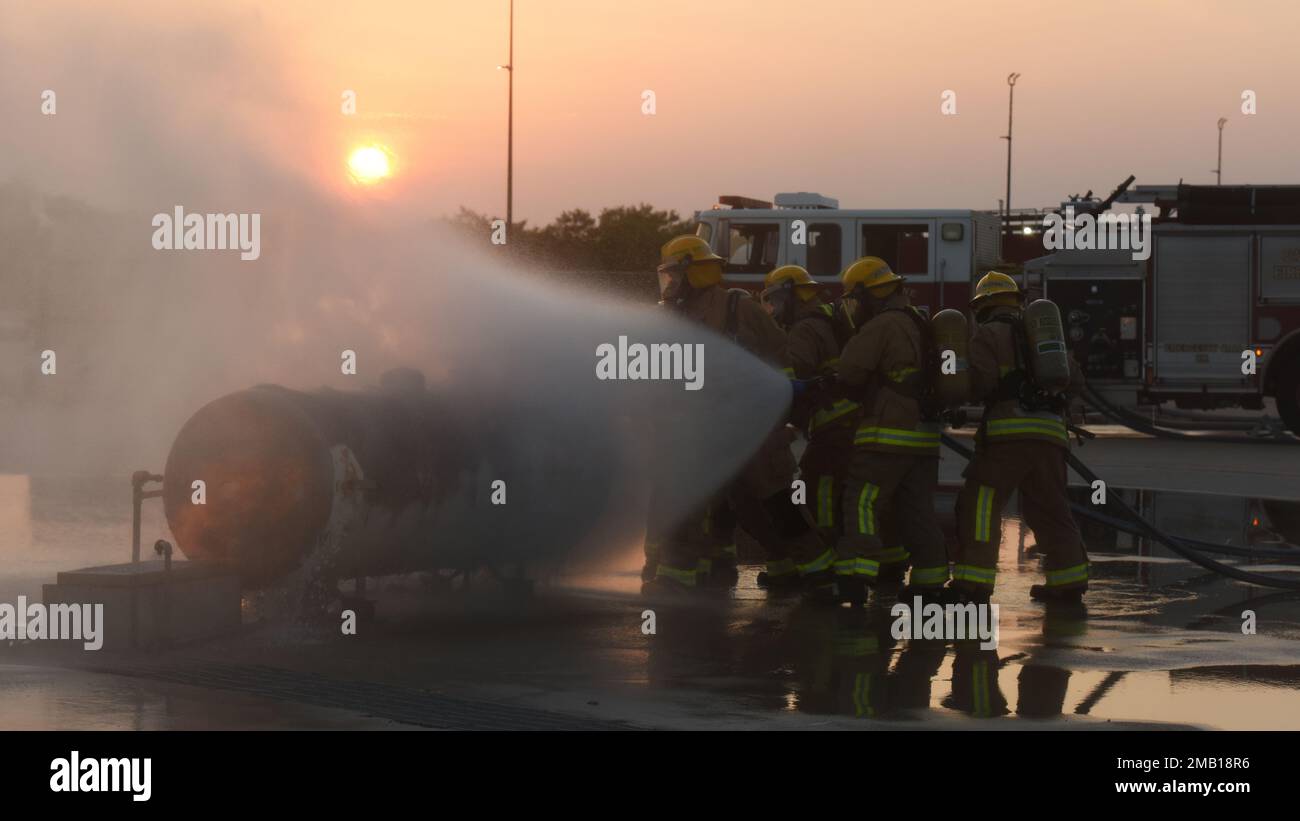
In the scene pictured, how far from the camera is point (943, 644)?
8.11 metres

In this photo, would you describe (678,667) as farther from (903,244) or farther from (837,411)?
(903,244)

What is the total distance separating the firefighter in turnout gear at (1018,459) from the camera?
9.17 metres

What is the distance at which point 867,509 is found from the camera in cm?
910

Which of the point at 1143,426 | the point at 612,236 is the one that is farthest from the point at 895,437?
the point at 612,236

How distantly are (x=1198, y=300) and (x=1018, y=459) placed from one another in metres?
12.3

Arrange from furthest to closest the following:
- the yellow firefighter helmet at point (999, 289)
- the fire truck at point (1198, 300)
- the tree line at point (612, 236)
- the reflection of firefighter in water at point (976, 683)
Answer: the tree line at point (612, 236), the fire truck at point (1198, 300), the yellow firefighter helmet at point (999, 289), the reflection of firefighter in water at point (976, 683)

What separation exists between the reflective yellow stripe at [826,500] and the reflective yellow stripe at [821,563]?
206 mm

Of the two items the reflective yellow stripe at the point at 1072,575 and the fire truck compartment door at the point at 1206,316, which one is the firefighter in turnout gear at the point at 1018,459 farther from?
the fire truck compartment door at the point at 1206,316

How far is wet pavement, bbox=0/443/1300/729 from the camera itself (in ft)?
21.0

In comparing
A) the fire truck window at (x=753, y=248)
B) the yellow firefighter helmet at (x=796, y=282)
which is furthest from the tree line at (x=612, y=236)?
the yellow firefighter helmet at (x=796, y=282)

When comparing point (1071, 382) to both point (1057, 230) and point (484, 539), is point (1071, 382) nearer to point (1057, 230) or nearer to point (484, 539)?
point (484, 539)

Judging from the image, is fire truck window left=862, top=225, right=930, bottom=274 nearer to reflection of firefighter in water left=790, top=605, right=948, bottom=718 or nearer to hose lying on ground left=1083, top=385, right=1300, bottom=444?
hose lying on ground left=1083, top=385, right=1300, bottom=444
